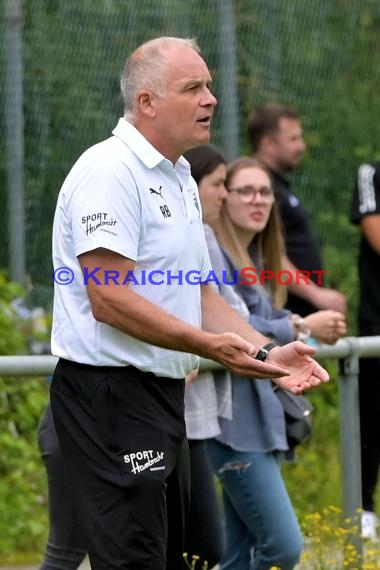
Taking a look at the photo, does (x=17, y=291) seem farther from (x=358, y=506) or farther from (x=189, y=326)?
(x=189, y=326)

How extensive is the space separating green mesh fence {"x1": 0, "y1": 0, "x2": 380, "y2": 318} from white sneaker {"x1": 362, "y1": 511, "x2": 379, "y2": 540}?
8.92ft

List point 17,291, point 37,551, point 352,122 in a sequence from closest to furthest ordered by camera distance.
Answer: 1. point 37,551
2. point 17,291
3. point 352,122

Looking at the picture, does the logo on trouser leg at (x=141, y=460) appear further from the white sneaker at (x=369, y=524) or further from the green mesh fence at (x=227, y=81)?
the green mesh fence at (x=227, y=81)

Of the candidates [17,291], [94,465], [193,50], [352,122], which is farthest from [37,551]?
[352,122]

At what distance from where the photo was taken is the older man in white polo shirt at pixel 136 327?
409 cm

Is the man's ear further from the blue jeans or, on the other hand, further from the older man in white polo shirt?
the blue jeans

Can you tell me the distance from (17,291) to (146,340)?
3.96 m

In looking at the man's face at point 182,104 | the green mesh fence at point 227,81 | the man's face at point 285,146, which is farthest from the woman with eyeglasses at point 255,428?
the green mesh fence at point 227,81

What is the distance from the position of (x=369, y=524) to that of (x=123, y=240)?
283 cm

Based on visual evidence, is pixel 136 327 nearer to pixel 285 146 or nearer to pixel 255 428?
pixel 255 428

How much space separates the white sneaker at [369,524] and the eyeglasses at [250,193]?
1420 mm

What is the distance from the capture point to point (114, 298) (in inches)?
159

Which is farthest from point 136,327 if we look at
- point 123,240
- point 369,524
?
point 369,524

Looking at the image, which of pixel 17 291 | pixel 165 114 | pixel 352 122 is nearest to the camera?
pixel 165 114
